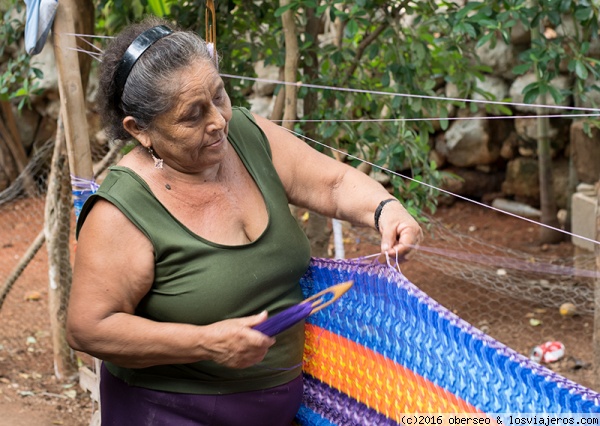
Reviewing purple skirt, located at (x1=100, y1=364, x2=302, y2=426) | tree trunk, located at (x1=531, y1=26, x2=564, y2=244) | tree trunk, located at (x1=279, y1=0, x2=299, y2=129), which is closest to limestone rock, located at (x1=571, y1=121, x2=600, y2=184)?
tree trunk, located at (x1=531, y1=26, x2=564, y2=244)

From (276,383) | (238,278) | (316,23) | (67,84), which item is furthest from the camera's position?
(316,23)

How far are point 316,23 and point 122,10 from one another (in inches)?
40.7

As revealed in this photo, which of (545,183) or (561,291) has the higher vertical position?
(545,183)

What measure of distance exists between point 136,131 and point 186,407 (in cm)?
72

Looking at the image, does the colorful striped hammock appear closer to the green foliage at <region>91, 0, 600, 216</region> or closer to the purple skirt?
the purple skirt

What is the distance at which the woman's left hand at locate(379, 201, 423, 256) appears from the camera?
210cm

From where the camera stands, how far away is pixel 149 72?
1.93 meters

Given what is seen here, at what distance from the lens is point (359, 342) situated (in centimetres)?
230

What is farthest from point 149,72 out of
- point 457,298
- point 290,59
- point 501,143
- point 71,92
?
point 501,143

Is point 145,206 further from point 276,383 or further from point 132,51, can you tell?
point 276,383

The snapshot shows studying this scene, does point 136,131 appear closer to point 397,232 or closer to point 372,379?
point 397,232

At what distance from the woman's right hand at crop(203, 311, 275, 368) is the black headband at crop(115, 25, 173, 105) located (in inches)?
25.3

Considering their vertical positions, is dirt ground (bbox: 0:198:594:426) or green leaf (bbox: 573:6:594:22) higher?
green leaf (bbox: 573:6:594:22)

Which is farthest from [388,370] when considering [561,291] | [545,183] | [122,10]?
[545,183]
